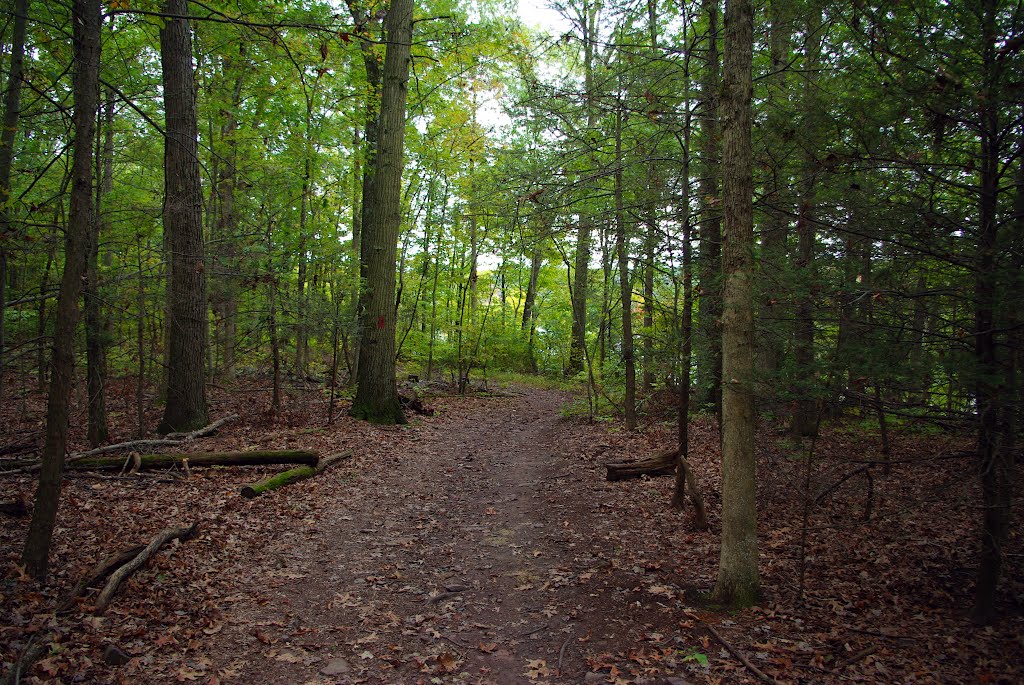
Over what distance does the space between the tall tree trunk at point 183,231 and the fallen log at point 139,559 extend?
4808 mm

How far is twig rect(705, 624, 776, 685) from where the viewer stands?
3805 mm

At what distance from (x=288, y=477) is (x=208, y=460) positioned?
1.32 m

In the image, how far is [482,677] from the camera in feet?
13.4

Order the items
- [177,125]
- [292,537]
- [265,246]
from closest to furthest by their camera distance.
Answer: [292,537] < [177,125] < [265,246]

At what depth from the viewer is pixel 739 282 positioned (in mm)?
4715

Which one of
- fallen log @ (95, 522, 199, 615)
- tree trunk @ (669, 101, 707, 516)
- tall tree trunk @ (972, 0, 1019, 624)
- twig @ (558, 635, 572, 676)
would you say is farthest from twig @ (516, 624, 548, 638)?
tall tree trunk @ (972, 0, 1019, 624)

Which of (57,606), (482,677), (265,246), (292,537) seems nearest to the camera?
(482,677)

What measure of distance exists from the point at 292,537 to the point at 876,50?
7.60 meters

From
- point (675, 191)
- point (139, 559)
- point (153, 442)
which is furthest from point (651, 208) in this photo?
point (153, 442)

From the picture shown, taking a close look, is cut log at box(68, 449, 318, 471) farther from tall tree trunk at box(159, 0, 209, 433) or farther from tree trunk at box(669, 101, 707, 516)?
tree trunk at box(669, 101, 707, 516)

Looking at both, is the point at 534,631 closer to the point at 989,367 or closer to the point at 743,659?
the point at 743,659

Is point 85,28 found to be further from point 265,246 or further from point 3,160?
point 265,246

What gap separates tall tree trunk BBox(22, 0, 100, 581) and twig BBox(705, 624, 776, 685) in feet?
17.9

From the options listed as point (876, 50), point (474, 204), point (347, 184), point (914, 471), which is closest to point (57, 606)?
point (474, 204)
